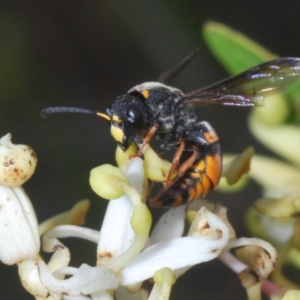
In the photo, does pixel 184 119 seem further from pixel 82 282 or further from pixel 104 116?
pixel 82 282

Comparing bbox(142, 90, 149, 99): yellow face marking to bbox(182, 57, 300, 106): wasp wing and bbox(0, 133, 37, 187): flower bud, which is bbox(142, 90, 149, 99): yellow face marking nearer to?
bbox(182, 57, 300, 106): wasp wing

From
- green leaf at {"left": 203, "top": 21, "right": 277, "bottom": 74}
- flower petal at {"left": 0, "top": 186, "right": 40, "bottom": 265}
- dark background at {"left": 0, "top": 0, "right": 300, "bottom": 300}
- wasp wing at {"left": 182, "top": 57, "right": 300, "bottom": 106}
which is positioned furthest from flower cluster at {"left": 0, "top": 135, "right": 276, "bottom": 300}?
dark background at {"left": 0, "top": 0, "right": 300, "bottom": 300}

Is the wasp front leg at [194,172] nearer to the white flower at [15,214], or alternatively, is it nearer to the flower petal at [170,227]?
the flower petal at [170,227]

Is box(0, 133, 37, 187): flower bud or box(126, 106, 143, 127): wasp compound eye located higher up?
box(0, 133, 37, 187): flower bud

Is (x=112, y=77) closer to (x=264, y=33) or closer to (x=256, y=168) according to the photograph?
(x=264, y=33)

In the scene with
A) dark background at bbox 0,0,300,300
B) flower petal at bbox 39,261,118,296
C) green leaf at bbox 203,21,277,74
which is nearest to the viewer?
flower petal at bbox 39,261,118,296

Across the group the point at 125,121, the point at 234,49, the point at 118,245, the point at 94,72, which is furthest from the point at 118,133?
the point at 94,72

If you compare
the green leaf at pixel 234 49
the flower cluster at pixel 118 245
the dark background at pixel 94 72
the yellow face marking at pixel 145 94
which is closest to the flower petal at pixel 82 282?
the flower cluster at pixel 118 245

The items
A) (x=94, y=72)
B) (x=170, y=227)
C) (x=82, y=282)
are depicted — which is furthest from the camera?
(x=94, y=72)
